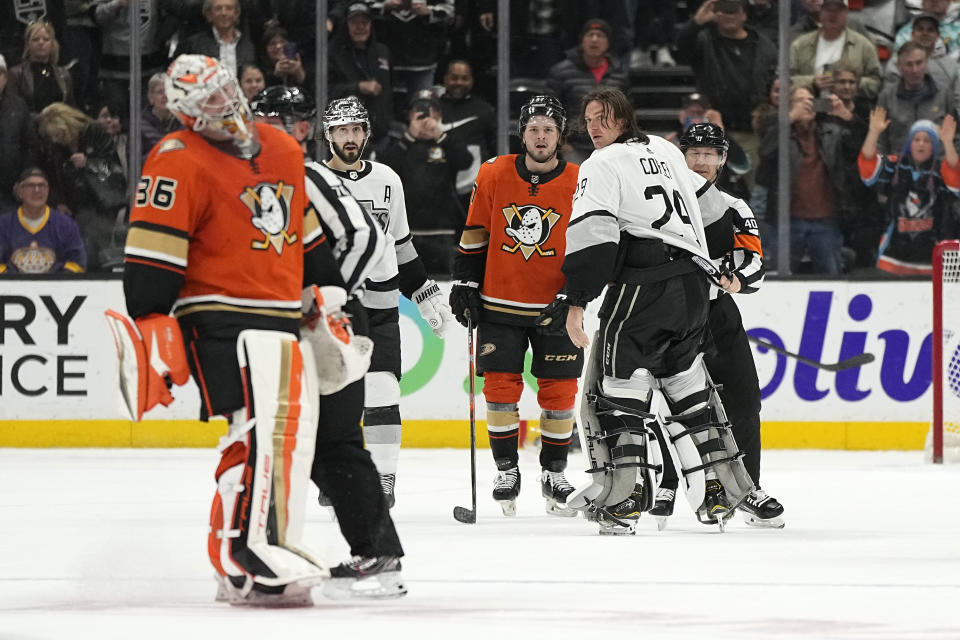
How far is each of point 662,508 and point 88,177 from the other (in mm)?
4885

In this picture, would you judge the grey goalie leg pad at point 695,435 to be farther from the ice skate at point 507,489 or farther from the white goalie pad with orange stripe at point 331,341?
the white goalie pad with orange stripe at point 331,341

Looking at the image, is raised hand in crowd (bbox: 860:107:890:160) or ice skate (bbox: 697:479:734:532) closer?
ice skate (bbox: 697:479:734:532)

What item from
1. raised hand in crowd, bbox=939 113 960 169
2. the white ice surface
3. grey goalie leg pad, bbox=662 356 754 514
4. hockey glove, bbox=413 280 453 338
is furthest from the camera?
raised hand in crowd, bbox=939 113 960 169

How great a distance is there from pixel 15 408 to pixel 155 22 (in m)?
2.33

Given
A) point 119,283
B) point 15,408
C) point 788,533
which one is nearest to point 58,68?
point 119,283

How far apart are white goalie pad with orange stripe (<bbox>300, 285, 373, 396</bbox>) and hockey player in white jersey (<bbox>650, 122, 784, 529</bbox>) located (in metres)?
1.91

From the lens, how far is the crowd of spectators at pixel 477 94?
8852 millimetres

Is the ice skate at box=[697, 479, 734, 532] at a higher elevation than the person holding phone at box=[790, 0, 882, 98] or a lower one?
lower

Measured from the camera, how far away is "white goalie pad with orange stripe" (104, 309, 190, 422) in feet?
10.7

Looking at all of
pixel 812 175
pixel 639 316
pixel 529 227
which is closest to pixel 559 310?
pixel 639 316

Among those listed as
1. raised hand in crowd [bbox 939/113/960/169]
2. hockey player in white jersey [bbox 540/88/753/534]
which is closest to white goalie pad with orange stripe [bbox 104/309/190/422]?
hockey player in white jersey [bbox 540/88/753/534]

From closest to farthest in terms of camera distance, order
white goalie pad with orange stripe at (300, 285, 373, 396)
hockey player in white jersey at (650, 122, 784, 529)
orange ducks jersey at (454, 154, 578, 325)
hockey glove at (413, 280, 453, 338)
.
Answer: white goalie pad with orange stripe at (300, 285, 373, 396) < hockey player in white jersey at (650, 122, 784, 529) < orange ducks jersey at (454, 154, 578, 325) < hockey glove at (413, 280, 453, 338)

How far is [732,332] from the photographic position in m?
5.29

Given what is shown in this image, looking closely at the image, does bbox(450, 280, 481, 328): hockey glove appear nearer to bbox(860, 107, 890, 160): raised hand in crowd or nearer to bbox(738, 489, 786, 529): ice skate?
bbox(738, 489, 786, 529): ice skate
